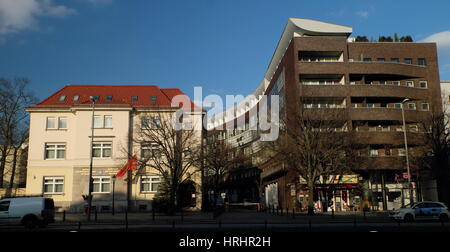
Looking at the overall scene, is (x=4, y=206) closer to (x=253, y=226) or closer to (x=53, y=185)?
(x=253, y=226)

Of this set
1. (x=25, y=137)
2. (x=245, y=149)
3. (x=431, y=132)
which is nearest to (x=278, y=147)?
(x=431, y=132)

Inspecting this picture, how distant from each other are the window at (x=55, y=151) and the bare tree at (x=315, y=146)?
25.6 m

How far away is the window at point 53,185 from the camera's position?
157 feet

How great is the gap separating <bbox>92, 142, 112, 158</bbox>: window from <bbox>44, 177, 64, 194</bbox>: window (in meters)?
4.88

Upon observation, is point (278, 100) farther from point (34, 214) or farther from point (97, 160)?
point (34, 214)

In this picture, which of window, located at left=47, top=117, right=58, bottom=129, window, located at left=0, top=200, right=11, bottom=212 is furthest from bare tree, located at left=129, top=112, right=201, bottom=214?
window, located at left=0, top=200, right=11, bottom=212

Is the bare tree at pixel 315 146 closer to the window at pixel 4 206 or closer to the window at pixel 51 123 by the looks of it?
the window at pixel 4 206

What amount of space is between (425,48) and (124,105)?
39539mm

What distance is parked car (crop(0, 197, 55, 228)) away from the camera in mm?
25219

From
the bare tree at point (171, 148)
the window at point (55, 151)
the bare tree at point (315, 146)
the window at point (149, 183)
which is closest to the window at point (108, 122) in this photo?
the window at point (55, 151)

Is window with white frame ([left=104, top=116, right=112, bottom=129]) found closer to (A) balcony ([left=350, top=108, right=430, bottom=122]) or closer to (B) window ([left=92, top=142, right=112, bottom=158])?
(B) window ([left=92, top=142, right=112, bottom=158])

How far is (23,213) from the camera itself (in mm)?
25281

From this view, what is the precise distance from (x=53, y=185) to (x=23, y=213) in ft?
78.7
